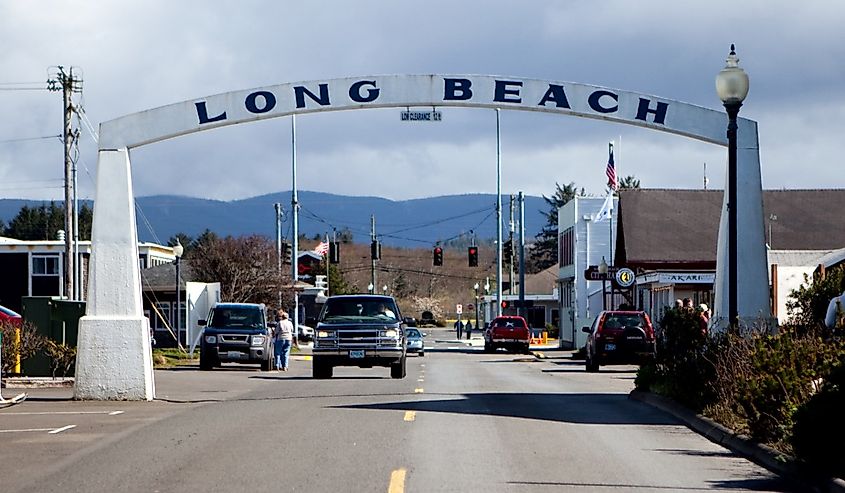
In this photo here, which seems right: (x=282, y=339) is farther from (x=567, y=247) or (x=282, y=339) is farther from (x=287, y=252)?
(x=567, y=247)

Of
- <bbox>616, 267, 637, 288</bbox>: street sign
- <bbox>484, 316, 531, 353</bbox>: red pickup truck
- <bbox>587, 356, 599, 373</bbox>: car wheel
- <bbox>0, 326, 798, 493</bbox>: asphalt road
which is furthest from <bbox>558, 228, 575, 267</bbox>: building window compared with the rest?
<bbox>0, 326, 798, 493</bbox>: asphalt road

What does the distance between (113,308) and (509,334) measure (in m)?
39.0

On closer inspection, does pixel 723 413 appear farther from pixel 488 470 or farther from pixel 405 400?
pixel 405 400

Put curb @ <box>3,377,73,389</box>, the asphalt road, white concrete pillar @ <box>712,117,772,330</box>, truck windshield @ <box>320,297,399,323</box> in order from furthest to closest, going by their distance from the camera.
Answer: truck windshield @ <box>320,297,399,323</box> < curb @ <box>3,377,73,389</box> < white concrete pillar @ <box>712,117,772,330</box> < the asphalt road

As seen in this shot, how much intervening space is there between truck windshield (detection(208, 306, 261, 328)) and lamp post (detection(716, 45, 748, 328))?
19350 mm

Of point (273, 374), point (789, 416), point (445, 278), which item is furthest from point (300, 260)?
point (789, 416)


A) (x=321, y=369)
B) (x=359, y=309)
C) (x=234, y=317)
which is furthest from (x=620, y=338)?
(x=234, y=317)

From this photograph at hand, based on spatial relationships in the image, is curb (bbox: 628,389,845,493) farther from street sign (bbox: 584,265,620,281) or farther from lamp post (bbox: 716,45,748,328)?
street sign (bbox: 584,265,620,281)

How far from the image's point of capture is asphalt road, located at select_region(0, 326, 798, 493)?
Result: 11625 mm

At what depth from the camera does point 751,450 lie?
44.9ft

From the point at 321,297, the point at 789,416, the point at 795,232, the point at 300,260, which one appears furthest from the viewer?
the point at 300,260

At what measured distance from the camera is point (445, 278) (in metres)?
174

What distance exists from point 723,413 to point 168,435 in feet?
22.9

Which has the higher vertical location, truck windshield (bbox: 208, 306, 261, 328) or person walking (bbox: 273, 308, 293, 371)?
truck windshield (bbox: 208, 306, 261, 328)
